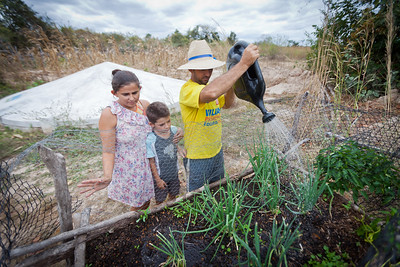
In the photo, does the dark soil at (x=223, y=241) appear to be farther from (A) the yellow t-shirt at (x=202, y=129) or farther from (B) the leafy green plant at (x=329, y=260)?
(A) the yellow t-shirt at (x=202, y=129)

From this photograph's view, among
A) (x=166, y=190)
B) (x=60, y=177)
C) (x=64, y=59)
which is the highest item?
(x=64, y=59)

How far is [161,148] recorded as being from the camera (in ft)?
6.05

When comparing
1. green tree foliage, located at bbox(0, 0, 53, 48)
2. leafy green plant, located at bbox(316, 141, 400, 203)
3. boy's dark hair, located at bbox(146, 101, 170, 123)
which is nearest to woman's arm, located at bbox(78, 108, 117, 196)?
boy's dark hair, located at bbox(146, 101, 170, 123)

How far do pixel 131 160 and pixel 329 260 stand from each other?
1703mm

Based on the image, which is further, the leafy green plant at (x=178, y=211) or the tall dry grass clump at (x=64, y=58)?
the tall dry grass clump at (x=64, y=58)

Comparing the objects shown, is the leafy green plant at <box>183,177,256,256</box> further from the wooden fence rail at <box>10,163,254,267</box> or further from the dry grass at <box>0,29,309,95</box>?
the dry grass at <box>0,29,309,95</box>

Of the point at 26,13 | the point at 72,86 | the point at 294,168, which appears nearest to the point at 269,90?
the point at 294,168

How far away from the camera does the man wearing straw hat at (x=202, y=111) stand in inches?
49.3

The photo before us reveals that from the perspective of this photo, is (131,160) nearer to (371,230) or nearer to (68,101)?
(371,230)

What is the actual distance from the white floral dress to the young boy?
71mm

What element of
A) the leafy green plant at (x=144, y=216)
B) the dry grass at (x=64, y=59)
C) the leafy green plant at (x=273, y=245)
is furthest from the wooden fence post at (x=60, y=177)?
the dry grass at (x=64, y=59)

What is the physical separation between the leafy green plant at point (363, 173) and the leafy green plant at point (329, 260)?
0.40 m

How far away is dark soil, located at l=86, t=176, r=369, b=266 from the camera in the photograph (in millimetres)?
1100

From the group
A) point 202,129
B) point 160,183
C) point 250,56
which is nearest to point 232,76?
point 250,56
